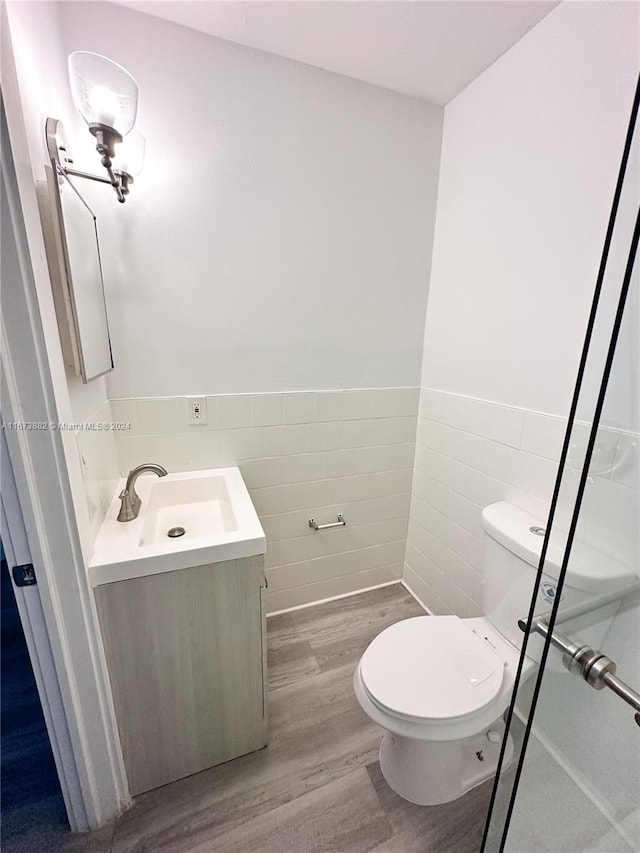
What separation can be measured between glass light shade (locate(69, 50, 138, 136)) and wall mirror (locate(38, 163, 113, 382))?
0.59ft

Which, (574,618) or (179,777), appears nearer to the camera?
(574,618)

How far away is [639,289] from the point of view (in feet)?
2.28

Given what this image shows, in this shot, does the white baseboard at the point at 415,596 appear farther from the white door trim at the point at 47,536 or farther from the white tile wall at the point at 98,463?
the white tile wall at the point at 98,463

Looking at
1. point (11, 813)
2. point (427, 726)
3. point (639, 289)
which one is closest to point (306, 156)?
point (639, 289)

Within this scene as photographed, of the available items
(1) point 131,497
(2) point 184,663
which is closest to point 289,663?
(2) point 184,663

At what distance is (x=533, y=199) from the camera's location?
1225 mm

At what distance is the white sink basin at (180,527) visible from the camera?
3.20ft

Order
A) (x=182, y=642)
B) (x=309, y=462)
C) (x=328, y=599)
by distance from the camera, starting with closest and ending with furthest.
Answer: (x=182, y=642) < (x=309, y=462) < (x=328, y=599)

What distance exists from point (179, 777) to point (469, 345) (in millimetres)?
1929

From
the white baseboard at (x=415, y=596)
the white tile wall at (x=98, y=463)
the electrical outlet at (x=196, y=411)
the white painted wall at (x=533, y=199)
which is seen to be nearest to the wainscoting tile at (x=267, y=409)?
the electrical outlet at (x=196, y=411)

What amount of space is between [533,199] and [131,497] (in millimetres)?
1722

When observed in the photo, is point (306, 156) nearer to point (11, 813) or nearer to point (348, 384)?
point (348, 384)

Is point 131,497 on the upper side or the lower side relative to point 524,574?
upper

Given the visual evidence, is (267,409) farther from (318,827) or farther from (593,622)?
(318,827)
